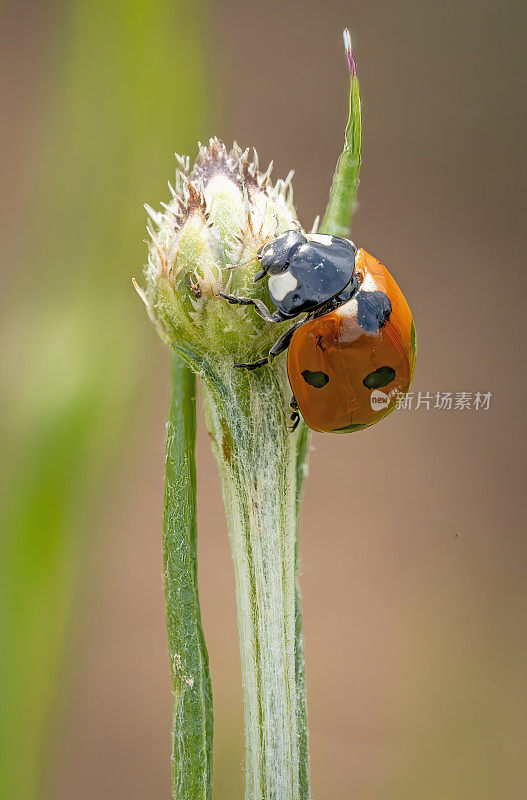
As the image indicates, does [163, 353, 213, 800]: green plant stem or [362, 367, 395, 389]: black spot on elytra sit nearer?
[163, 353, 213, 800]: green plant stem

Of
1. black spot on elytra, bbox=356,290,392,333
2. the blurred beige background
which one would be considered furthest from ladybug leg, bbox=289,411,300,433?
the blurred beige background

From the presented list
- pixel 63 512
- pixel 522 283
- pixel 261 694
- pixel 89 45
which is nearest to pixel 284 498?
pixel 261 694

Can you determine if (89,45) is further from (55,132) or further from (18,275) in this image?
(18,275)

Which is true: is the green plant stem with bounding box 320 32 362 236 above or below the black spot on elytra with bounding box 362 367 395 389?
above

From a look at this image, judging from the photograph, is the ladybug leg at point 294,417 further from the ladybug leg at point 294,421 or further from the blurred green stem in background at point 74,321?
the blurred green stem in background at point 74,321

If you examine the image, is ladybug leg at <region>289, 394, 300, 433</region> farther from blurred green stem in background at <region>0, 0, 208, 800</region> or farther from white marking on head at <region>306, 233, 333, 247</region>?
blurred green stem in background at <region>0, 0, 208, 800</region>

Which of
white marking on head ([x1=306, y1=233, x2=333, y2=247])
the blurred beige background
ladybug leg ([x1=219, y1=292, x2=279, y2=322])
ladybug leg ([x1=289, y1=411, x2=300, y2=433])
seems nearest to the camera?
ladybug leg ([x1=219, y1=292, x2=279, y2=322])

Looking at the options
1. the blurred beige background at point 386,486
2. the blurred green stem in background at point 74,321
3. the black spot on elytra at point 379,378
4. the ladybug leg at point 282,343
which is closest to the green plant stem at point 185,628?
the ladybug leg at point 282,343
